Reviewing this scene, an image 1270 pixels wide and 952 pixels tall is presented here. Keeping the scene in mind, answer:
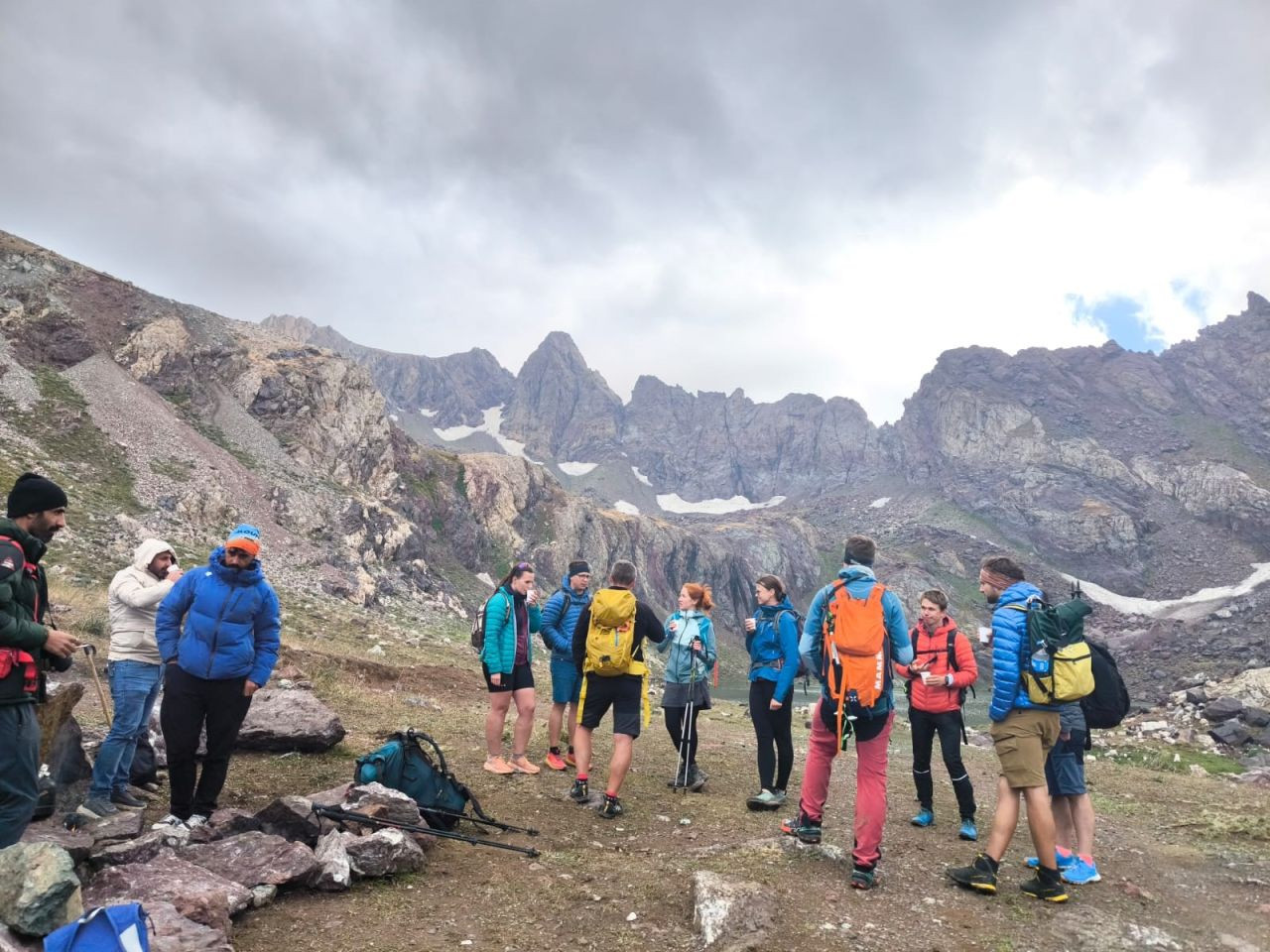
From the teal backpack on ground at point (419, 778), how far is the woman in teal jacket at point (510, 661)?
1817 mm

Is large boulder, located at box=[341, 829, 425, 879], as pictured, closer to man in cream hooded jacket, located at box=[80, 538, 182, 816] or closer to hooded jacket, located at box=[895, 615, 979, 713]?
man in cream hooded jacket, located at box=[80, 538, 182, 816]

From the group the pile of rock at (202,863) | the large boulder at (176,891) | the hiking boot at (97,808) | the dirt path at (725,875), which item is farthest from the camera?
the hiking boot at (97,808)

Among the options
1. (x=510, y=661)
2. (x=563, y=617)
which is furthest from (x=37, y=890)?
(x=563, y=617)

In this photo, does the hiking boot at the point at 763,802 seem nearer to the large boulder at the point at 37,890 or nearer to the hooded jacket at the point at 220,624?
the hooded jacket at the point at 220,624

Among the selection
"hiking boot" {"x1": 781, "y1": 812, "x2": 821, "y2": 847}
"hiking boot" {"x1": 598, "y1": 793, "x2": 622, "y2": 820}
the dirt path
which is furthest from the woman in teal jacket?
"hiking boot" {"x1": 781, "y1": 812, "x2": 821, "y2": 847}

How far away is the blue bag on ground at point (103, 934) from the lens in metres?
3.09

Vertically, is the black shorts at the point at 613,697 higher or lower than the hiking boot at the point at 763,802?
higher

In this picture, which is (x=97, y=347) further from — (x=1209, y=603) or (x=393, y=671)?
(x=1209, y=603)

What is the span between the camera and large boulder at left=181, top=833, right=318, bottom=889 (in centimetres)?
479

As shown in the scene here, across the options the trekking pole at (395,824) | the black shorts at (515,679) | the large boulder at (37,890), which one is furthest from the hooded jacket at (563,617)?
the large boulder at (37,890)

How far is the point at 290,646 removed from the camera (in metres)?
18.7

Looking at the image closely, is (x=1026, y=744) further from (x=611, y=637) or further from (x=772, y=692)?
(x=611, y=637)

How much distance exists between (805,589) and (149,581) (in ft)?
596

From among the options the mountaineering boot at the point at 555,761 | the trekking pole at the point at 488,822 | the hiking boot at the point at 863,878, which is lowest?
the mountaineering boot at the point at 555,761
